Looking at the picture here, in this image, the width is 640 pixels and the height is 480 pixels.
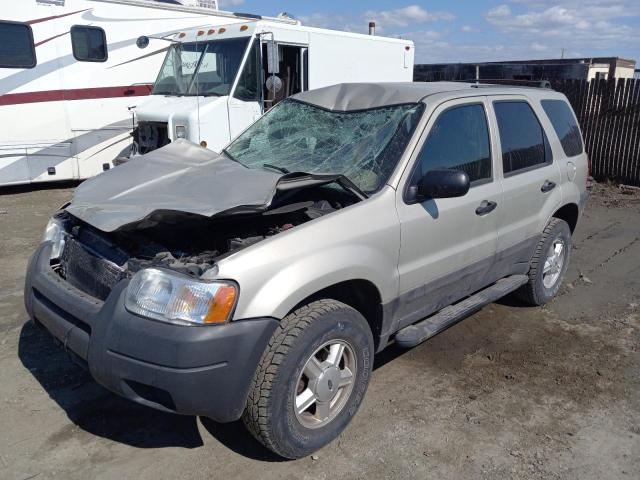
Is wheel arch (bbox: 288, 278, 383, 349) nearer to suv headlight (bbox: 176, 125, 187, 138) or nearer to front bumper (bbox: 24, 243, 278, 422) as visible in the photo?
front bumper (bbox: 24, 243, 278, 422)

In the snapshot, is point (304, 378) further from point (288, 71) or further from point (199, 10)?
point (199, 10)

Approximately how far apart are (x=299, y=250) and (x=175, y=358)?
78 cm

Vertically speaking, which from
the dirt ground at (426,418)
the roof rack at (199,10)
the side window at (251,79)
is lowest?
the dirt ground at (426,418)

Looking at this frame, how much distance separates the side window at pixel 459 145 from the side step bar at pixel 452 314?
88cm

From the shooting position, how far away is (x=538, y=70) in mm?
18938

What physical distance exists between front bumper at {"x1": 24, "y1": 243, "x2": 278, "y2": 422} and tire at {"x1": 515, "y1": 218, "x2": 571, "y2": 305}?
295 cm

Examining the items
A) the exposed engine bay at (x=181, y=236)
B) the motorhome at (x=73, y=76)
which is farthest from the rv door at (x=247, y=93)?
the exposed engine bay at (x=181, y=236)

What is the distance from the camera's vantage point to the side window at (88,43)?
9.59 metres

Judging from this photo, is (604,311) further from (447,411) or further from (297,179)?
(297,179)

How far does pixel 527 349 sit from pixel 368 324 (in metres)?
1.71

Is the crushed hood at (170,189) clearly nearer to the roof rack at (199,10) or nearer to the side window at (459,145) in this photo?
the side window at (459,145)

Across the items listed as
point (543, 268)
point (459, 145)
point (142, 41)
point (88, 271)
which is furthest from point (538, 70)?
point (88, 271)

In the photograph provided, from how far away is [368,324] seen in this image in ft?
10.7

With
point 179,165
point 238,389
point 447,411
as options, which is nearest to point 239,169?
point 179,165
